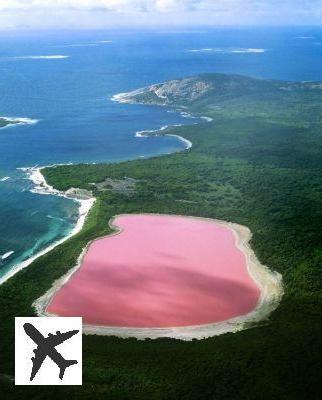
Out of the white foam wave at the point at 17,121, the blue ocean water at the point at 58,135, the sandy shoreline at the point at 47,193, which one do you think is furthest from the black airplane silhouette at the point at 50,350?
the white foam wave at the point at 17,121

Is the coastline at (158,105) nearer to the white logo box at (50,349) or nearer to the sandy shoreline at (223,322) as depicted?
the sandy shoreline at (223,322)

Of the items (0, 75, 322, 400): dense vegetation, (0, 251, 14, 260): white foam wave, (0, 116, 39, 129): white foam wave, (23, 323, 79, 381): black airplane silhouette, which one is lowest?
(0, 251, 14, 260): white foam wave

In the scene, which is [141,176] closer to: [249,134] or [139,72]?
[249,134]

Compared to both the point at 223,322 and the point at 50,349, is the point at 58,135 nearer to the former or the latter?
the point at 223,322

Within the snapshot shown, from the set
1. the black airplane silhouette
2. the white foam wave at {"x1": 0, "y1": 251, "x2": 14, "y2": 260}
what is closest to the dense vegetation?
the white foam wave at {"x1": 0, "y1": 251, "x2": 14, "y2": 260}

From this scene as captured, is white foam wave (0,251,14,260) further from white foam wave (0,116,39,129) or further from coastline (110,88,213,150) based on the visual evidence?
white foam wave (0,116,39,129)

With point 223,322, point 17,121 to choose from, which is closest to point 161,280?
point 223,322
